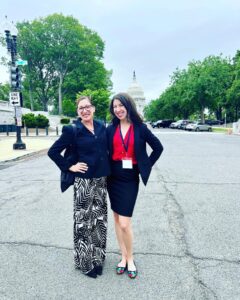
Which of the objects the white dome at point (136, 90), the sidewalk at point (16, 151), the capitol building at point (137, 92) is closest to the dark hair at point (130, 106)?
the sidewalk at point (16, 151)

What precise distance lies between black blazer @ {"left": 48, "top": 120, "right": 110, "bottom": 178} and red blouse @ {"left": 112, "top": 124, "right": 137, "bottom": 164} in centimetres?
11

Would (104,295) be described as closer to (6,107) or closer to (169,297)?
(169,297)

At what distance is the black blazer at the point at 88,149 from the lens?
8.83ft

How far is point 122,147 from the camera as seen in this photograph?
2689 mm

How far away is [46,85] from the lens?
54.7m

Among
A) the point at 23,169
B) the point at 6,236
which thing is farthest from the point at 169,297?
the point at 23,169

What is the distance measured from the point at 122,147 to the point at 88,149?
36cm

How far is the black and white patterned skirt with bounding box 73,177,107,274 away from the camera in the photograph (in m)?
2.75

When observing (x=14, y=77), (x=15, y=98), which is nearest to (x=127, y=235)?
(x=15, y=98)

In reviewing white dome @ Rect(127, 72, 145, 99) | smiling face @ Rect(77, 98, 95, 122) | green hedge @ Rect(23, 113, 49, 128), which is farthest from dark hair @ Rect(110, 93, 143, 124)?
white dome @ Rect(127, 72, 145, 99)

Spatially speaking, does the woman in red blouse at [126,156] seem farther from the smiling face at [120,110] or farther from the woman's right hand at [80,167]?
the woman's right hand at [80,167]

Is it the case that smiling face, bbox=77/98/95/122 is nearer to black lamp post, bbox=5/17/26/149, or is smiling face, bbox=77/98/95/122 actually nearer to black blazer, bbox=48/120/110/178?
black blazer, bbox=48/120/110/178

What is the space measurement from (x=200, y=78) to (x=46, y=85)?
102ft

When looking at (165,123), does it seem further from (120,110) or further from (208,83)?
(120,110)
